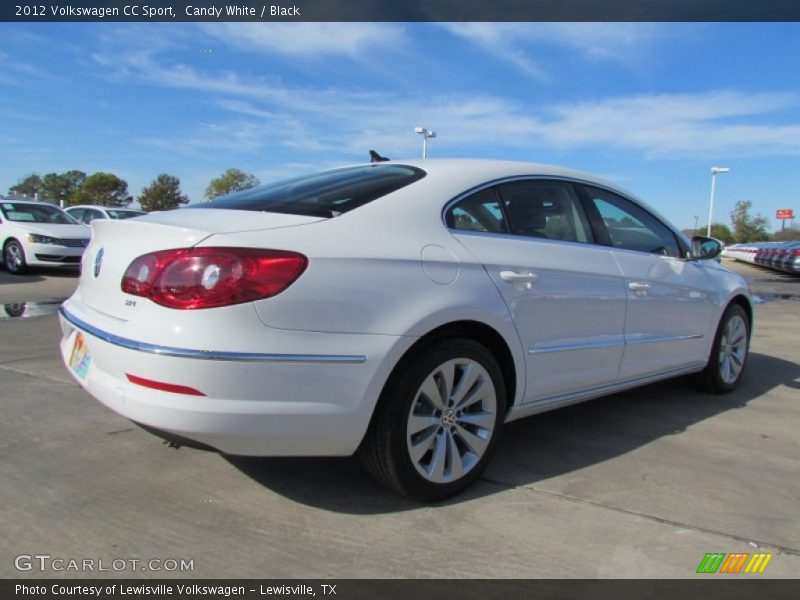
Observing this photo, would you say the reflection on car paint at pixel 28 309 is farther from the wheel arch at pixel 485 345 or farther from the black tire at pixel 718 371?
the black tire at pixel 718 371

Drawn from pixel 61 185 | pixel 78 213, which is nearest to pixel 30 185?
pixel 61 185

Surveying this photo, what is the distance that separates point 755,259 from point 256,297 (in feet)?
93.7

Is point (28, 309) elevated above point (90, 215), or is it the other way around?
point (90, 215)

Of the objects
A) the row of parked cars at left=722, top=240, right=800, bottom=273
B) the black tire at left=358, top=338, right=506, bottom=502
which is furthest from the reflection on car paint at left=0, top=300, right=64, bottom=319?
the row of parked cars at left=722, top=240, right=800, bottom=273

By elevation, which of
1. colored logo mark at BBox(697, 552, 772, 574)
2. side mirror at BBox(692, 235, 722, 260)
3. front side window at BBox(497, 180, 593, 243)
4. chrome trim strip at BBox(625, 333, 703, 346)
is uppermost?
front side window at BBox(497, 180, 593, 243)

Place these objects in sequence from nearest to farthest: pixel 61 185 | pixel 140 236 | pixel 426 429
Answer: pixel 140 236 < pixel 426 429 < pixel 61 185

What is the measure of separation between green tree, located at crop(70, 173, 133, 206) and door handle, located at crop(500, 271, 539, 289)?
82.4m

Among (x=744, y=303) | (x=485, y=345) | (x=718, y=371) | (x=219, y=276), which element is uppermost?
(x=219, y=276)

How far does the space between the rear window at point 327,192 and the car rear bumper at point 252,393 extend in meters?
0.64

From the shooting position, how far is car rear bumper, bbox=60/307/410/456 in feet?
7.16

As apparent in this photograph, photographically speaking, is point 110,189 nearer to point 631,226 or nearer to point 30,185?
point 30,185

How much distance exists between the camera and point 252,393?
7.27 feet

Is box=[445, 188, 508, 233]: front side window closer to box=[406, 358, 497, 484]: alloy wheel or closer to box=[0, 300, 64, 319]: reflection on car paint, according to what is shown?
box=[406, 358, 497, 484]: alloy wheel

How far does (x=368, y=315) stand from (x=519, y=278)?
899mm
